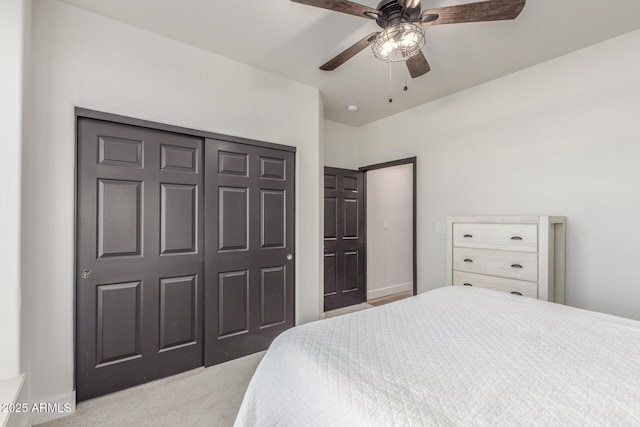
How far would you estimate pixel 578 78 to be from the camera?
240 centimetres

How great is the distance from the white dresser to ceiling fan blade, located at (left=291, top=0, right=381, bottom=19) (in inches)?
75.0

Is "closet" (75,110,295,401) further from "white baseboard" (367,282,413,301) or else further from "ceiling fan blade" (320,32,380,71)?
"white baseboard" (367,282,413,301)

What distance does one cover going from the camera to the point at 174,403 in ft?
6.48

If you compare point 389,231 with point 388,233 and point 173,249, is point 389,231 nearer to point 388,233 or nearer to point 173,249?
point 388,233

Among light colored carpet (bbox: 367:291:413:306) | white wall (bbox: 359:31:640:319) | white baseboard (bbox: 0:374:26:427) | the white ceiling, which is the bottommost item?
light colored carpet (bbox: 367:291:413:306)

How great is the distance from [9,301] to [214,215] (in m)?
1.29

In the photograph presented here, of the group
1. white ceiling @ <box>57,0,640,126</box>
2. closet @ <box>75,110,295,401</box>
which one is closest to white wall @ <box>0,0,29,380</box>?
closet @ <box>75,110,295,401</box>

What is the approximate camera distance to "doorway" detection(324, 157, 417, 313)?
394cm

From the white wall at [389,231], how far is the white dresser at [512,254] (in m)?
1.62

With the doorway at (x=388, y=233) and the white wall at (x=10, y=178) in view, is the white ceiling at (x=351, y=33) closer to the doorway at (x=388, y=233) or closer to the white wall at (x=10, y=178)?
the white wall at (x=10, y=178)

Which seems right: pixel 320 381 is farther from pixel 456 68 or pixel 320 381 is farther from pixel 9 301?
pixel 456 68

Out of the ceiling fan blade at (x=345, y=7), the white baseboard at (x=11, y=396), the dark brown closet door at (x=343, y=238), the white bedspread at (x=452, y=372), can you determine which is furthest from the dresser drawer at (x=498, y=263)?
the white baseboard at (x=11, y=396)

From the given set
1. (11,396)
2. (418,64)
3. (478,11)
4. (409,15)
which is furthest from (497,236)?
(11,396)

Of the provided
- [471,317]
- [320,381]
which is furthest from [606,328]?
[320,381]
